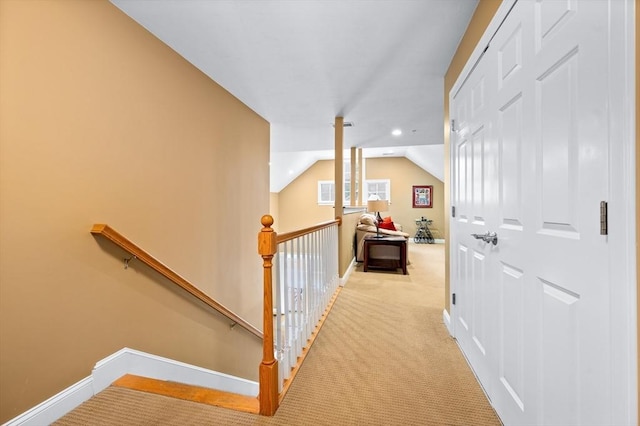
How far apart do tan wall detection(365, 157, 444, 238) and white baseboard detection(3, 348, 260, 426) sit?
279 inches

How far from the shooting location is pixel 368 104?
325cm

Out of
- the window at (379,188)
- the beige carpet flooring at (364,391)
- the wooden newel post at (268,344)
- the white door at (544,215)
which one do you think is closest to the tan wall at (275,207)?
the window at (379,188)

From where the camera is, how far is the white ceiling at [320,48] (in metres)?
1.68

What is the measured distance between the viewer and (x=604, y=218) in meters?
0.69

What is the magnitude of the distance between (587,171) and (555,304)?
448 mm

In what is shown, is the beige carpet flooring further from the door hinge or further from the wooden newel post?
the door hinge

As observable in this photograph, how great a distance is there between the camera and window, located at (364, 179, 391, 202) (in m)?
8.61

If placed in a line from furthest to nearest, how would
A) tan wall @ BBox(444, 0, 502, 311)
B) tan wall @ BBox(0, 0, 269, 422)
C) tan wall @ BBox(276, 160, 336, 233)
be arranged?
tan wall @ BBox(276, 160, 336, 233) < tan wall @ BBox(444, 0, 502, 311) < tan wall @ BBox(0, 0, 269, 422)

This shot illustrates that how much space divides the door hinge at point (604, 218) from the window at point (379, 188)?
8.00 metres

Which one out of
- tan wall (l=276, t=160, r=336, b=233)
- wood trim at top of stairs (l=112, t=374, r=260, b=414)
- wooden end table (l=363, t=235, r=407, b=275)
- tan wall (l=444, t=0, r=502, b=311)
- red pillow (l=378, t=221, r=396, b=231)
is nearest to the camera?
wood trim at top of stairs (l=112, t=374, r=260, b=414)

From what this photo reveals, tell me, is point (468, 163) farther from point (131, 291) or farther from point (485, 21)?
point (131, 291)

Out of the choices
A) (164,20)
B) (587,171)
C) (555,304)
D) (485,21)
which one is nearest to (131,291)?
(164,20)

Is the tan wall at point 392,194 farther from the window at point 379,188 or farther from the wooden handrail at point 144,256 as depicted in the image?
the wooden handrail at point 144,256

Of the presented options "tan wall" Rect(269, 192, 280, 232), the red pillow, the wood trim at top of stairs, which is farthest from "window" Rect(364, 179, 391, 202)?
the wood trim at top of stairs
